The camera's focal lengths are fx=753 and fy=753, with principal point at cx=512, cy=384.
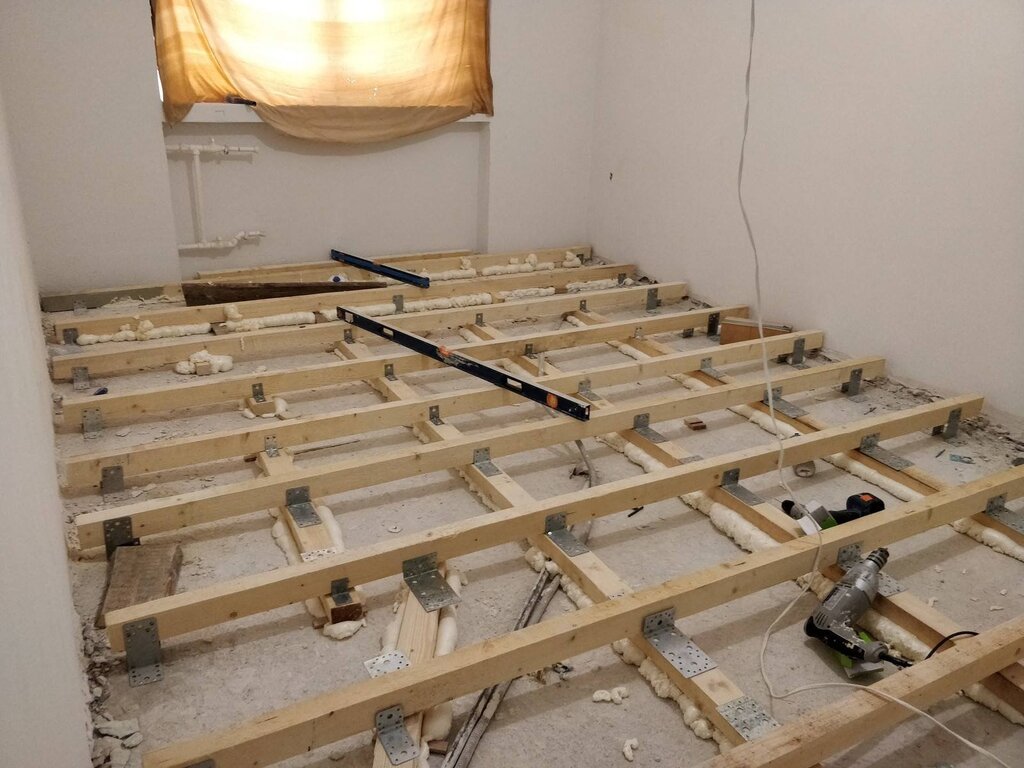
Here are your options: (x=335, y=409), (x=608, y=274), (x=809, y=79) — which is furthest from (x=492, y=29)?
(x=335, y=409)

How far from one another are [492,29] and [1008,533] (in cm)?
408

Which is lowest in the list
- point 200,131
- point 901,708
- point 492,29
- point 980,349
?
point 901,708

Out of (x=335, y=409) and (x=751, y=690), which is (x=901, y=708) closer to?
(x=751, y=690)

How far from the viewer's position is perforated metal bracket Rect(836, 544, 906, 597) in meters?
1.94

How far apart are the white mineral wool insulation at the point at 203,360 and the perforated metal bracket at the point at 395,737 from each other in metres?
2.31

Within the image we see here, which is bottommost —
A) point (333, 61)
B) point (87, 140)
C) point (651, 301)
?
point (651, 301)

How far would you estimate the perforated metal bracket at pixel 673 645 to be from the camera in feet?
5.49

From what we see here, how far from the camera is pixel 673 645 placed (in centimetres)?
171

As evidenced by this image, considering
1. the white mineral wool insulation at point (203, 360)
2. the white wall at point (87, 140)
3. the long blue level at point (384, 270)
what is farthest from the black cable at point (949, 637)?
the white wall at point (87, 140)

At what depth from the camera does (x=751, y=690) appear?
171 centimetres

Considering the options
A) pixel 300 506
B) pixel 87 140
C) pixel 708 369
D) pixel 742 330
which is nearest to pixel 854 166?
pixel 742 330

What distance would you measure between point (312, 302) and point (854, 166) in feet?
9.07

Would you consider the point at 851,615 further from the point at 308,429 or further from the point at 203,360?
the point at 203,360

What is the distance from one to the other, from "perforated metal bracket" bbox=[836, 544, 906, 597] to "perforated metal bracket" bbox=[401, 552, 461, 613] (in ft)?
3.35
